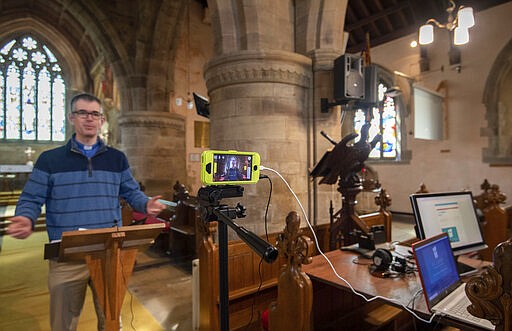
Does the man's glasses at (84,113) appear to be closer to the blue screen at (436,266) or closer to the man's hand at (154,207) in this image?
the man's hand at (154,207)

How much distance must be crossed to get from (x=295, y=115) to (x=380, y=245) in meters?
1.46

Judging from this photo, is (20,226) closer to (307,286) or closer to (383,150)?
(307,286)

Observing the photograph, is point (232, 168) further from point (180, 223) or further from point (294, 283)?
point (180, 223)

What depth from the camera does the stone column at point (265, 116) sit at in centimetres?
288

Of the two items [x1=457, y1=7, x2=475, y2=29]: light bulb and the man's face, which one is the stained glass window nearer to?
[x1=457, y1=7, x2=475, y2=29]: light bulb

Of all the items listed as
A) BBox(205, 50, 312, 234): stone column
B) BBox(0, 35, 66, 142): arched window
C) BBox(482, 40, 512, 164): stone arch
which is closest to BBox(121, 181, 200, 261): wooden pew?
BBox(205, 50, 312, 234): stone column

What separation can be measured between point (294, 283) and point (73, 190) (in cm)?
124

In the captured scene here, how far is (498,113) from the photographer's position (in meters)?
6.57

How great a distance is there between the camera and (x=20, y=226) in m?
1.37

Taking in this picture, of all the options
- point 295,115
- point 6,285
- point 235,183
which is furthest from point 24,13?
point 235,183

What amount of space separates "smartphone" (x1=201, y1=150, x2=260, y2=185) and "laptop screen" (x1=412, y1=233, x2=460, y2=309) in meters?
0.75

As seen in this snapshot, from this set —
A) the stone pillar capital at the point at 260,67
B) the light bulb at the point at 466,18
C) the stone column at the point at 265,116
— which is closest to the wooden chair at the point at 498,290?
the stone column at the point at 265,116

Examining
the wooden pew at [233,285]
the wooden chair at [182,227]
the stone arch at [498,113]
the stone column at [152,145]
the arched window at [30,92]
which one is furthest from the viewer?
the arched window at [30,92]

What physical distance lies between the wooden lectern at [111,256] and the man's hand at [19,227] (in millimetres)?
203
